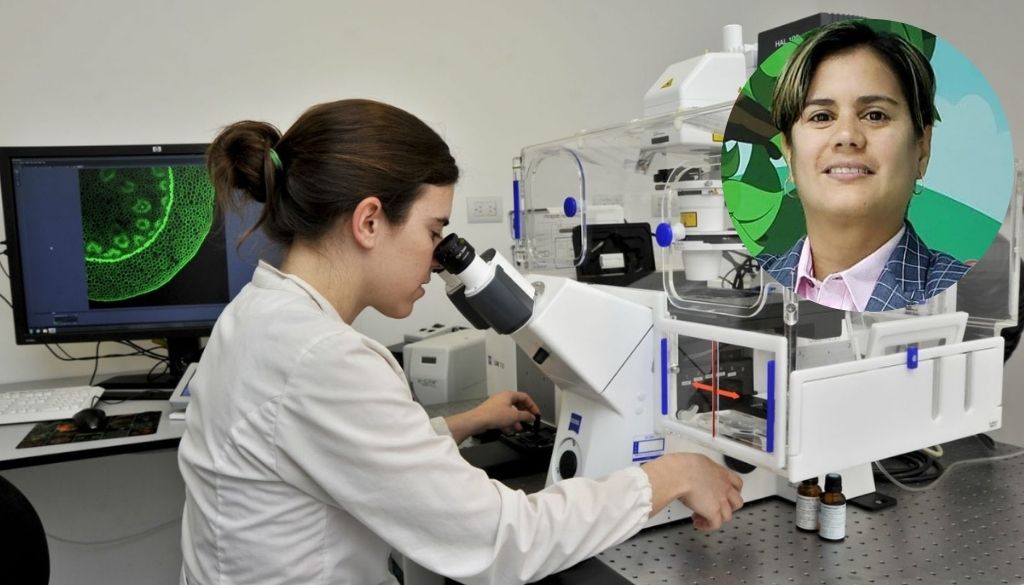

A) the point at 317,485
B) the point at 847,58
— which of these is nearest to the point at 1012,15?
the point at 847,58

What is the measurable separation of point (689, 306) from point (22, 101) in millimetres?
1838

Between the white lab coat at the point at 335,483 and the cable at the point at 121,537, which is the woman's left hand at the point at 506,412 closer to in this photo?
the white lab coat at the point at 335,483

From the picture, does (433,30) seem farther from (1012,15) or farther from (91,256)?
(1012,15)

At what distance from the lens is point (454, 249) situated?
39.5 inches

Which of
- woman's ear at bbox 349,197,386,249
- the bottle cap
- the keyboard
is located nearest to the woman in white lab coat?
woman's ear at bbox 349,197,386,249

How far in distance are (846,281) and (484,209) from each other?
64.4 inches

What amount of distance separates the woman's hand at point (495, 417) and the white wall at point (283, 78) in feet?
3.13

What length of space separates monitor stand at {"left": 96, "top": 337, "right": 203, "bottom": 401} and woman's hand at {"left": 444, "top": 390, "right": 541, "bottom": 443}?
0.82 metres

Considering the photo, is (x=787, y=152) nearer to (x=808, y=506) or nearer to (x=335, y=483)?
(x=808, y=506)

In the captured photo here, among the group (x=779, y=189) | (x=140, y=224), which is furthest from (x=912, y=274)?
(x=140, y=224)

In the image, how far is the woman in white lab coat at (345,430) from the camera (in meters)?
0.84

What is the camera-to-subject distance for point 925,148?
32.2 inches

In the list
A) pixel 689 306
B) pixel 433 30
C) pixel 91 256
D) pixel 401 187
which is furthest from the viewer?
pixel 433 30

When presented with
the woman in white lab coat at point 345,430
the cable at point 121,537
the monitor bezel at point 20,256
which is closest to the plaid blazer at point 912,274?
the woman in white lab coat at point 345,430
